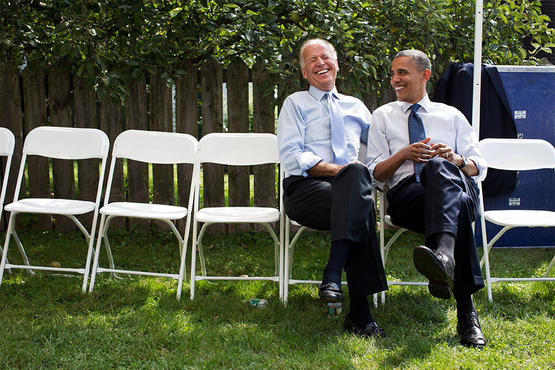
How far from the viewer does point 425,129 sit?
3.80m

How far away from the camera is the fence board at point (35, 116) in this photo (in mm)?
5188

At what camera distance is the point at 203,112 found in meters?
5.23

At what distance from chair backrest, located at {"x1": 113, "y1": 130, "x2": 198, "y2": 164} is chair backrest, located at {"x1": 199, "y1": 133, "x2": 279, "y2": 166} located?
0.57 feet

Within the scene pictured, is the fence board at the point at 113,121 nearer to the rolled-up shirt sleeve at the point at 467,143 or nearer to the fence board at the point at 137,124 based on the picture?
the fence board at the point at 137,124

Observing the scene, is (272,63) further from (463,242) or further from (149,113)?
(463,242)

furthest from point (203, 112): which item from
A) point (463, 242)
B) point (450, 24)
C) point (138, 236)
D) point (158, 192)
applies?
point (463, 242)

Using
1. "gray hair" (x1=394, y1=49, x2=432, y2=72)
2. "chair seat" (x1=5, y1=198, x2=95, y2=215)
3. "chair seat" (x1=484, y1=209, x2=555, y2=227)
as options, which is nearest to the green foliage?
"gray hair" (x1=394, y1=49, x2=432, y2=72)

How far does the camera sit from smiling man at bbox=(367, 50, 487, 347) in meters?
3.06

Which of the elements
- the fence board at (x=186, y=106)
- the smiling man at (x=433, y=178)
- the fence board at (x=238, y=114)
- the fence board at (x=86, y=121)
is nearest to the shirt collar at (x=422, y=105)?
the smiling man at (x=433, y=178)

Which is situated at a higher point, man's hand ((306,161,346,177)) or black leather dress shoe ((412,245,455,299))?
man's hand ((306,161,346,177))

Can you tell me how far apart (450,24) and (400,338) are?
2892mm

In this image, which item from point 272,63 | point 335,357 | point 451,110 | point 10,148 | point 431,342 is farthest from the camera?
point 272,63

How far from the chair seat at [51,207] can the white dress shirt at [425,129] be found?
76.8 inches

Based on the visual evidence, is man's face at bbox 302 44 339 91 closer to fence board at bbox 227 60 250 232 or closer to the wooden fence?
the wooden fence
